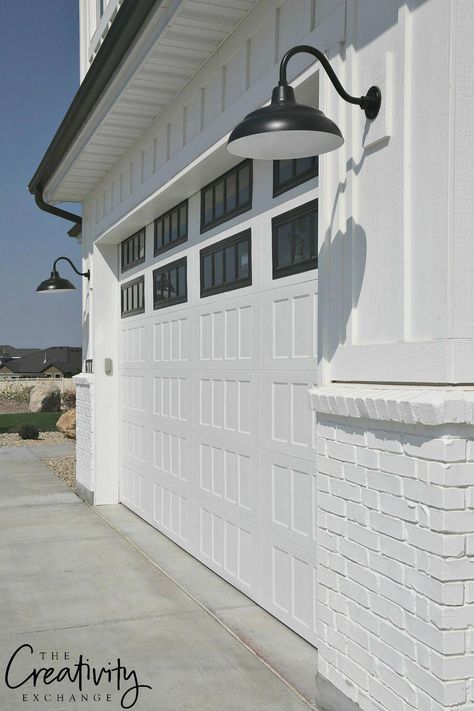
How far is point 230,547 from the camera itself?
6.40 m

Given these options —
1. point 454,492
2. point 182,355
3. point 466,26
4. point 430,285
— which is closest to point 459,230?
point 430,285

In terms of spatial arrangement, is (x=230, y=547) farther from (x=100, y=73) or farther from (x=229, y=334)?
(x=100, y=73)

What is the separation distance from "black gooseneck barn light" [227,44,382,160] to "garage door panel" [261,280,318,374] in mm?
1546

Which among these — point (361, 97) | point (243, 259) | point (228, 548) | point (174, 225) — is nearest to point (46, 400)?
point (174, 225)

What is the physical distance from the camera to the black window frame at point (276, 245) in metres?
4.93

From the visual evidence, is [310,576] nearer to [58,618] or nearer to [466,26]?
[58,618]

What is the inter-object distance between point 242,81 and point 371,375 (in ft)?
8.82

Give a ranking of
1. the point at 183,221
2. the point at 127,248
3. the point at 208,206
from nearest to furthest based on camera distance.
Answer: the point at 208,206 → the point at 183,221 → the point at 127,248

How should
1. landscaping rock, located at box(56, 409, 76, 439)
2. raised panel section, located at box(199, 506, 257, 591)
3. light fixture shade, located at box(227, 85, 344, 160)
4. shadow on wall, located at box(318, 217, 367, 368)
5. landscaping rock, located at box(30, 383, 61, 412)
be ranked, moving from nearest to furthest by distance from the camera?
1. light fixture shade, located at box(227, 85, 344, 160)
2. shadow on wall, located at box(318, 217, 367, 368)
3. raised panel section, located at box(199, 506, 257, 591)
4. landscaping rock, located at box(56, 409, 76, 439)
5. landscaping rock, located at box(30, 383, 61, 412)

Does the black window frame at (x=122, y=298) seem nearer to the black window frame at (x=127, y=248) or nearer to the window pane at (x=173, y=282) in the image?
the black window frame at (x=127, y=248)

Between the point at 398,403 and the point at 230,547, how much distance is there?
11.5 feet

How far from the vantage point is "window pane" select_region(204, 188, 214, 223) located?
6.93m

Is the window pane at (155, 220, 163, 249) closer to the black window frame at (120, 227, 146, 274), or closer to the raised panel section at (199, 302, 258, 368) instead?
the black window frame at (120, 227, 146, 274)

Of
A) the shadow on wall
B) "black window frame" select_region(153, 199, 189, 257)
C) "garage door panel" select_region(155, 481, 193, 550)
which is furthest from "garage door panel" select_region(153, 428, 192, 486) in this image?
the shadow on wall
